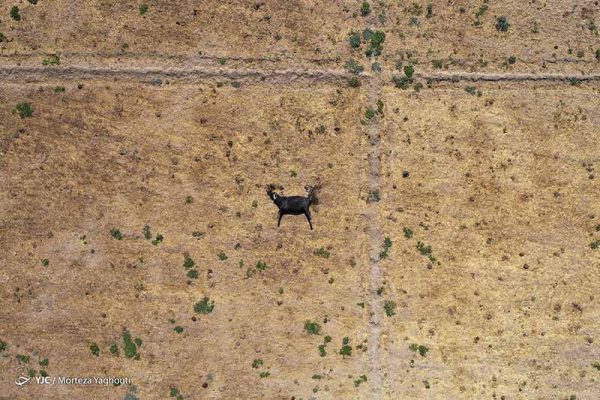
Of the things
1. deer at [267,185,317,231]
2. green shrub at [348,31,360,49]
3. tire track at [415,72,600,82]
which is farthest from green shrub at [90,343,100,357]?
tire track at [415,72,600,82]

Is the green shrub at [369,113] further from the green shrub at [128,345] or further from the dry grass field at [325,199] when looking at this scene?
the green shrub at [128,345]

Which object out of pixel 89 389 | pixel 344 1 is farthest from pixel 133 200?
pixel 344 1

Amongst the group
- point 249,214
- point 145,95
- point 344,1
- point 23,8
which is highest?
point 344,1

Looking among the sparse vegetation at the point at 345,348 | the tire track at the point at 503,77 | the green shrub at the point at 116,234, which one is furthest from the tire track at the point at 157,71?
the sparse vegetation at the point at 345,348

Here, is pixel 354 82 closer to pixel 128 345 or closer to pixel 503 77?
pixel 503 77

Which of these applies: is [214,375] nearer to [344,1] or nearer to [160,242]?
[160,242]

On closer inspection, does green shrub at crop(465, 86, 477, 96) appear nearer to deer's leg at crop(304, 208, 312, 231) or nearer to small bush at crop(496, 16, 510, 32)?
small bush at crop(496, 16, 510, 32)

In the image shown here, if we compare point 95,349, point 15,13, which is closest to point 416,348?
point 95,349
